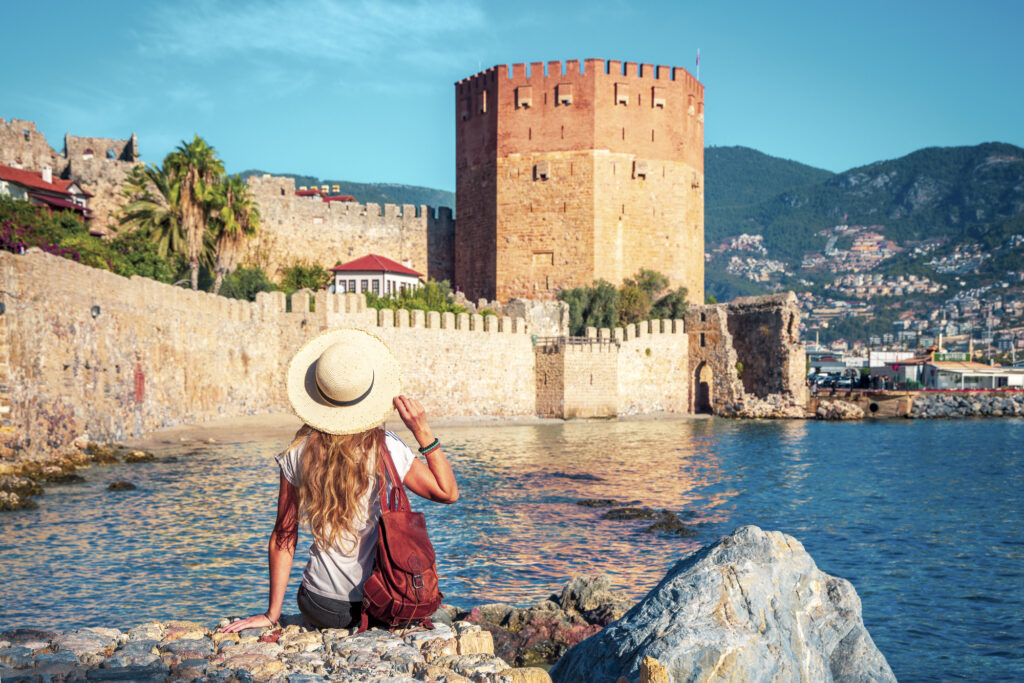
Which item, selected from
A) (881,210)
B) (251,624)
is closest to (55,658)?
(251,624)

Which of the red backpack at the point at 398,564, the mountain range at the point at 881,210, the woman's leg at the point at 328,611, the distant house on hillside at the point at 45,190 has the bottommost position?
the woman's leg at the point at 328,611

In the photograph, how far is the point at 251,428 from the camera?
20781mm

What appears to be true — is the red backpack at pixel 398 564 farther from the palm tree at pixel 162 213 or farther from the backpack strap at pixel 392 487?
the palm tree at pixel 162 213

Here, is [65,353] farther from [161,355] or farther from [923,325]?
[923,325]

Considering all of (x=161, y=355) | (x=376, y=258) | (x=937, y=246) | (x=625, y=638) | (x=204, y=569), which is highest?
(x=937, y=246)

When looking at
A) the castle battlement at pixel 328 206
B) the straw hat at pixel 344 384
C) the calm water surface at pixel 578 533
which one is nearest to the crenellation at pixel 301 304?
the calm water surface at pixel 578 533

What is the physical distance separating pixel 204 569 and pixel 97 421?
25.5 feet

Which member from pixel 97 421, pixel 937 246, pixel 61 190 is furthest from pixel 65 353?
pixel 937 246

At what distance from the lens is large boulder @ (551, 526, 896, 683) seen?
Result: 4.26 meters

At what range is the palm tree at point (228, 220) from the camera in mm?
25141

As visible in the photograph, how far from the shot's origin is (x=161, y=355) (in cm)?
1828

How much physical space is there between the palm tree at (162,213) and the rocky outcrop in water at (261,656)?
22072mm

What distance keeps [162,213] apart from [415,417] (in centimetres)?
2309

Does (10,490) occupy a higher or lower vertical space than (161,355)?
lower
